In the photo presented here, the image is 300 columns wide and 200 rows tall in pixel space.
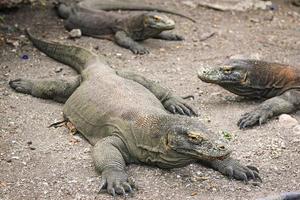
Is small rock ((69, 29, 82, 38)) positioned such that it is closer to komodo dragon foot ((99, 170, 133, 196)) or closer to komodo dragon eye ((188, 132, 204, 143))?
komodo dragon foot ((99, 170, 133, 196))

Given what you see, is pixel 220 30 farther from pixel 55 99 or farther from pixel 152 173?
→ pixel 152 173

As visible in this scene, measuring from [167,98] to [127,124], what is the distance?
3.68 feet

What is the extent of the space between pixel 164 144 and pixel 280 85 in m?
2.12

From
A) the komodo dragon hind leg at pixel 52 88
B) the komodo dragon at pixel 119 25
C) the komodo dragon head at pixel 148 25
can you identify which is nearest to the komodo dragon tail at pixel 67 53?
the komodo dragon hind leg at pixel 52 88

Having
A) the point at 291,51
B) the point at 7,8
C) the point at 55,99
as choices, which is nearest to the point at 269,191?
the point at 55,99

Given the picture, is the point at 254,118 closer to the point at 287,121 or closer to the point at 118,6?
the point at 287,121

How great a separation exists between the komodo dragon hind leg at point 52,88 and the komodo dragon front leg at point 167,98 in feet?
1.58

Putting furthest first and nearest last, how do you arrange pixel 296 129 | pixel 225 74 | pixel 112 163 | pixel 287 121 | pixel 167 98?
1. pixel 225 74
2. pixel 167 98
3. pixel 287 121
4. pixel 296 129
5. pixel 112 163

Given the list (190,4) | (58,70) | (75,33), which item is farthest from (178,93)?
(190,4)

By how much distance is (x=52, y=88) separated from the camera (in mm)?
6047

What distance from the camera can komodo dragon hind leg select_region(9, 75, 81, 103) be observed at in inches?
237

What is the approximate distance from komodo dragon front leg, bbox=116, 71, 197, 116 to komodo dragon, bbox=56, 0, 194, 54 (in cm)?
193

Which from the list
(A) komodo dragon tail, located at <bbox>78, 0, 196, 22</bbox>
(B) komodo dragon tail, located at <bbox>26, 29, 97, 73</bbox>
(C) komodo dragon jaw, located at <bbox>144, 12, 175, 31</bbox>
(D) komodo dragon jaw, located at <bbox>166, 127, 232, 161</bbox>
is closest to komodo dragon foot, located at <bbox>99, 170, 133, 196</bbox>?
(D) komodo dragon jaw, located at <bbox>166, 127, 232, 161</bbox>

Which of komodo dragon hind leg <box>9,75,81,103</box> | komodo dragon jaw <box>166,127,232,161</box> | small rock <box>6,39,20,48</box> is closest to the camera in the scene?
komodo dragon jaw <box>166,127,232,161</box>
